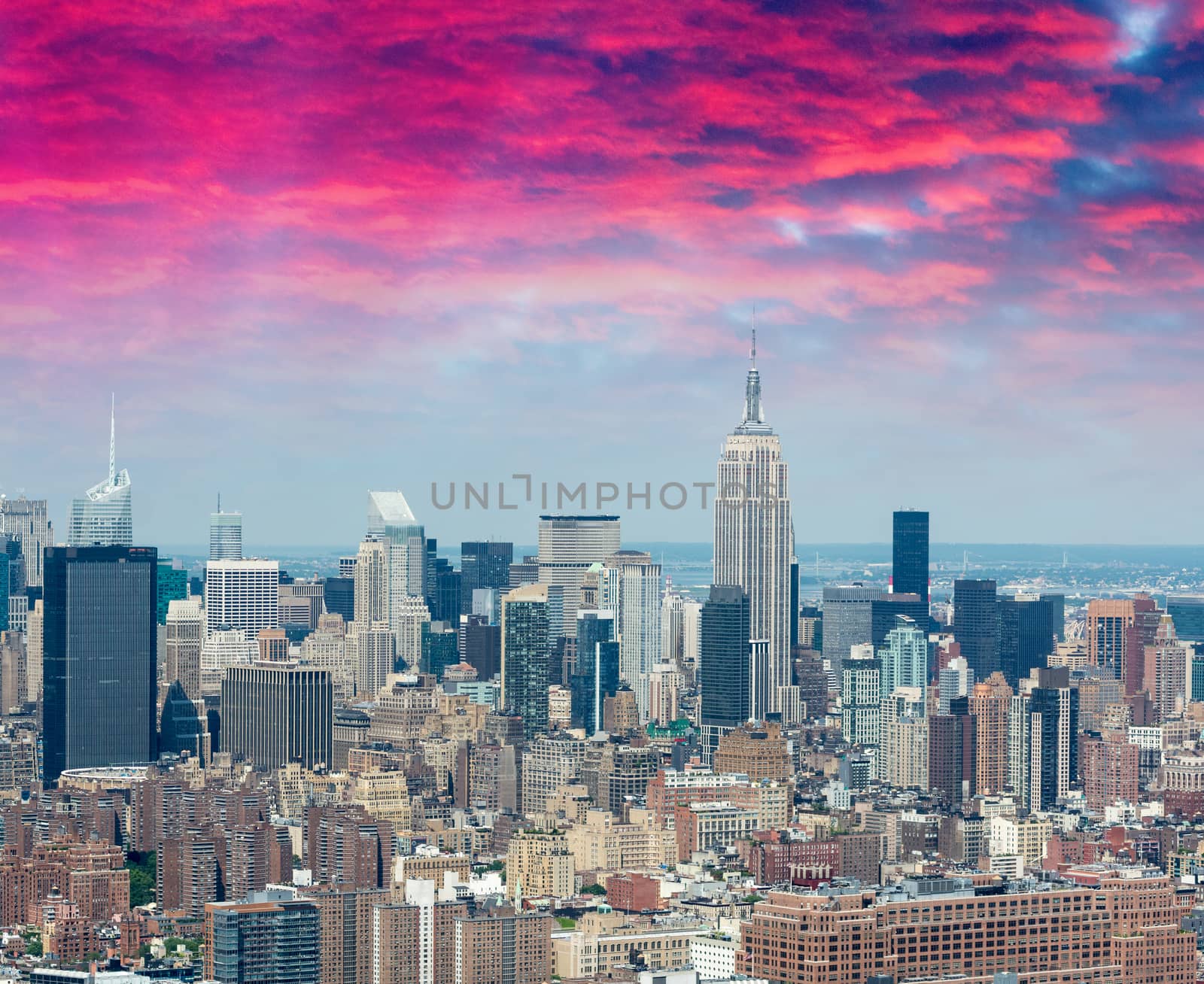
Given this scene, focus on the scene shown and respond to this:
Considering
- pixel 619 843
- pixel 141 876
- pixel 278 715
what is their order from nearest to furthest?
pixel 141 876
pixel 619 843
pixel 278 715

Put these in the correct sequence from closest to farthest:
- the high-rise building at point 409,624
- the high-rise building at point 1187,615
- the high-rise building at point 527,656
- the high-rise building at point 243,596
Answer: the high-rise building at point 527,656, the high-rise building at point 1187,615, the high-rise building at point 243,596, the high-rise building at point 409,624

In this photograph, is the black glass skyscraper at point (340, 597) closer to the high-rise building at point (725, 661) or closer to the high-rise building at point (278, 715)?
the high-rise building at point (725, 661)

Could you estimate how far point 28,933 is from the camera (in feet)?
57.2

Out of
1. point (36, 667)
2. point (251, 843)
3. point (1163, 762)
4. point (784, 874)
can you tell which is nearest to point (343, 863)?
→ point (251, 843)

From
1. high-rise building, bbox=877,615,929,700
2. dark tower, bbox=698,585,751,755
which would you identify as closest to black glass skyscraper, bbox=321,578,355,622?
dark tower, bbox=698,585,751,755

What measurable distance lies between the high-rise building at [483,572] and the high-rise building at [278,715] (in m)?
4.83

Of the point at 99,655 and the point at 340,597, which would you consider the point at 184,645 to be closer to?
the point at 99,655

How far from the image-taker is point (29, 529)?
102ft

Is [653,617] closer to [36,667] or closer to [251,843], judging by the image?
[36,667]

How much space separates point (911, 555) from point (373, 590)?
753 centimetres

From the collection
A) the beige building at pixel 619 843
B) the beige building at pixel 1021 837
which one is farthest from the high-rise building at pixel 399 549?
the beige building at pixel 1021 837

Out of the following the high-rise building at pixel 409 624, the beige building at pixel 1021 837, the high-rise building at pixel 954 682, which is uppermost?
the high-rise building at pixel 409 624

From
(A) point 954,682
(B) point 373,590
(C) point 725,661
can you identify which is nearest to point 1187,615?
(A) point 954,682

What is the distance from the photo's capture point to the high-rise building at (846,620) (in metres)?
37.1
